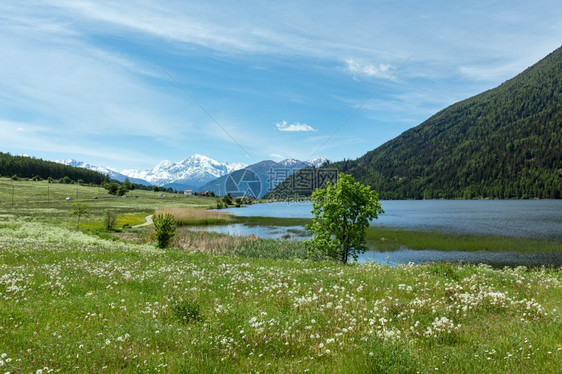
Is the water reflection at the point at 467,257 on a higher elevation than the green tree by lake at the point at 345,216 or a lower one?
lower

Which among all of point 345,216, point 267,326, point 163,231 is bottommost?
point 163,231

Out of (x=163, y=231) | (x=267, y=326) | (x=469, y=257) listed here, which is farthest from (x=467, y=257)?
(x=267, y=326)

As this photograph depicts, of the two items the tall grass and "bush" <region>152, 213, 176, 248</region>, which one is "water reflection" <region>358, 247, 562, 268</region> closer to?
"bush" <region>152, 213, 176, 248</region>

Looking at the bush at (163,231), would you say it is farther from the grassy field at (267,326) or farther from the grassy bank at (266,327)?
the grassy bank at (266,327)

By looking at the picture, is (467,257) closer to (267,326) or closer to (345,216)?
(345,216)

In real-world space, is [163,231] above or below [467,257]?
above

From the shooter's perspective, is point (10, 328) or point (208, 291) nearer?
point (10, 328)

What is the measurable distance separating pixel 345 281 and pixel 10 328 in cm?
1049

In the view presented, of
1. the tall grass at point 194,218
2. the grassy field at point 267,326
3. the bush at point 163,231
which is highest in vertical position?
the grassy field at point 267,326

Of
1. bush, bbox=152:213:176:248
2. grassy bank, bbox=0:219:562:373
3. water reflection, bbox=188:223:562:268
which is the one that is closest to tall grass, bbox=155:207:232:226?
bush, bbox=152:213:176:248

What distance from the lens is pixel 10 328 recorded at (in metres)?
7.54

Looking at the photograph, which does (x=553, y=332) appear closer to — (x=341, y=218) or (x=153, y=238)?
(x=341, y=218)

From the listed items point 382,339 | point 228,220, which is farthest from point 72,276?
point 228,220

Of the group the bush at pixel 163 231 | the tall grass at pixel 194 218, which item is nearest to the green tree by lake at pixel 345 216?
the bush at pixel 163 231
